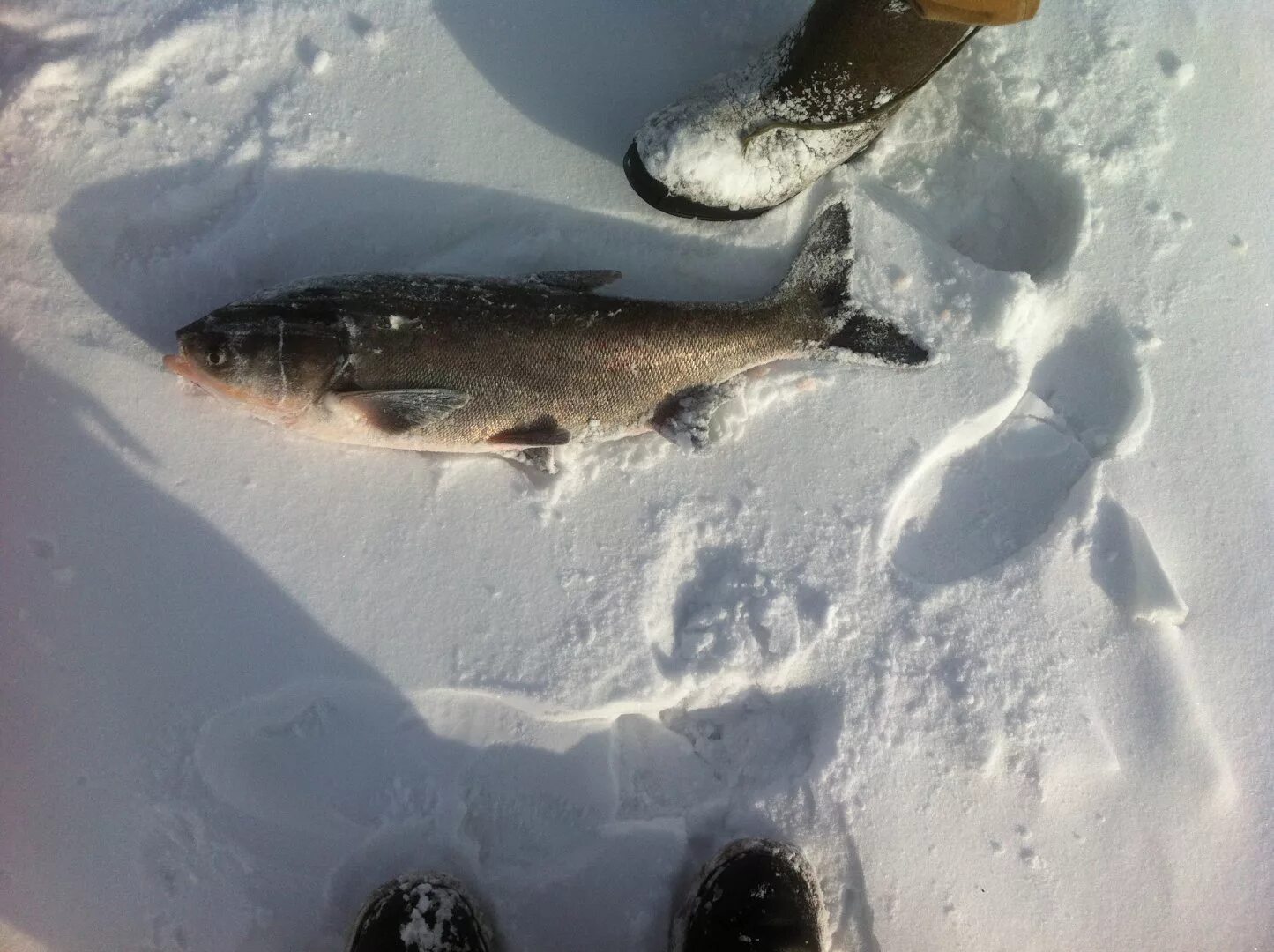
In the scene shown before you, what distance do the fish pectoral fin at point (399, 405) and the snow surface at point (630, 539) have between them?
313mm

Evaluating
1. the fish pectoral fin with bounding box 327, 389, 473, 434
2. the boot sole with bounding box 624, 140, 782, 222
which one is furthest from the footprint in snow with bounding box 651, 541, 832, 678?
the boot sole with bounding box 624, 140, 782, 222

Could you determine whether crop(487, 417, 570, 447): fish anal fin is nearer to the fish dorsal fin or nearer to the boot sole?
the fish dorsal fin

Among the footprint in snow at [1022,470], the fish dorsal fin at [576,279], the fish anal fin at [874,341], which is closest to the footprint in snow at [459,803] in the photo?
the footprint in snow at [1022,470]

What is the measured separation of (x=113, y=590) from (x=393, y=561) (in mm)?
1083

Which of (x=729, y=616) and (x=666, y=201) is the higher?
(x=666, y=201)

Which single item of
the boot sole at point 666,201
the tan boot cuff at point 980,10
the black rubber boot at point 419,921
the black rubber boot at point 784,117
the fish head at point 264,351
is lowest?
the black rubber boot at point 419,921

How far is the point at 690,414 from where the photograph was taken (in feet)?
9.85

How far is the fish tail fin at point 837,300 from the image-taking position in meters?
3.12

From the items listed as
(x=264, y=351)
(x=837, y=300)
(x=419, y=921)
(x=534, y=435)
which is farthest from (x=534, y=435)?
(x=419, y=921)

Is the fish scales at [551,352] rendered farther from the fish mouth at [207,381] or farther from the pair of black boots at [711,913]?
the pair of black boots at [711,913]

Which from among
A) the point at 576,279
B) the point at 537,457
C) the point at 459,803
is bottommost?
the point at 459,803

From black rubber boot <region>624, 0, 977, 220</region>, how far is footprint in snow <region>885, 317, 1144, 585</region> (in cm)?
122

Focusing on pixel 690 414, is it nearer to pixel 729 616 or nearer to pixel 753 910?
pixel 729 616

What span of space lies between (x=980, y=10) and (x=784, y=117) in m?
0.76
